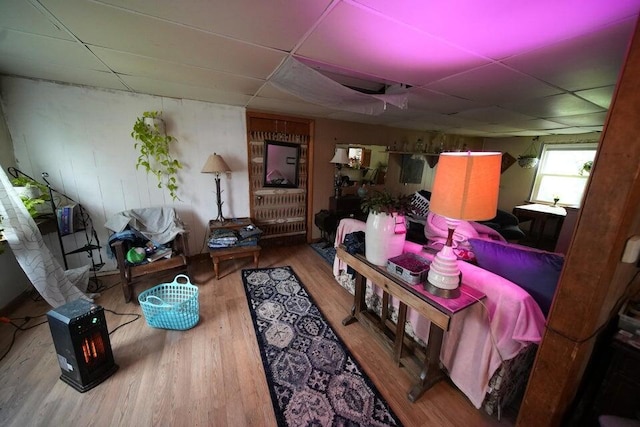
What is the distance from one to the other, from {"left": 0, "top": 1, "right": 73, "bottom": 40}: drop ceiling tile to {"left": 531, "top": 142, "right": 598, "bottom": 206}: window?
700cm

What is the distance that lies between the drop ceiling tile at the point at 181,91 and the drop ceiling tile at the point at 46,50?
33 centimetres

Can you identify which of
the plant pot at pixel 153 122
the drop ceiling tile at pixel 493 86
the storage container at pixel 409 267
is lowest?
the storage container at pixel 409 267

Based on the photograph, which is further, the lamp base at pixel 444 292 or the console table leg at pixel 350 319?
the console table leg at pixel 350 319

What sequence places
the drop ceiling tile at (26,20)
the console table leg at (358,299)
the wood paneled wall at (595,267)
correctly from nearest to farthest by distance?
the wood paneled wall at (595,267) < the drop ceiling tile at (26,20) < the console table leg at (358,299)

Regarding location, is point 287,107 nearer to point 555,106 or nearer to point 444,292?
point 444,292

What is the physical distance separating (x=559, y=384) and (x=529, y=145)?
5.76 metres

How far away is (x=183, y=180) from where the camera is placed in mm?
2984

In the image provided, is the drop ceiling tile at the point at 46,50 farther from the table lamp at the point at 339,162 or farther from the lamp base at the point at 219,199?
the table lamp at the point at 339,162

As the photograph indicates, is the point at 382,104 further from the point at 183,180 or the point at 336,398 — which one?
the point at 183,180

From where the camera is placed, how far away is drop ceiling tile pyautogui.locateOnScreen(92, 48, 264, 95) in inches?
64.5

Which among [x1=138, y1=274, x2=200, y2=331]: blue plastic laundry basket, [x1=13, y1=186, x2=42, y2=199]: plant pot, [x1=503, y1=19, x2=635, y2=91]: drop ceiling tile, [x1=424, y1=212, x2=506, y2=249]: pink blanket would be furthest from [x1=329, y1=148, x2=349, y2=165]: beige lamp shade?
[x1=13, y1=186, x2=42, y2=199]: plant pot

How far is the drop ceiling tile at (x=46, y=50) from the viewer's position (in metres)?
1.40

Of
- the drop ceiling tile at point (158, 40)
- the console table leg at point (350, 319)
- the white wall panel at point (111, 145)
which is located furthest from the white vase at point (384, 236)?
the white wall panel at point (111, 145)

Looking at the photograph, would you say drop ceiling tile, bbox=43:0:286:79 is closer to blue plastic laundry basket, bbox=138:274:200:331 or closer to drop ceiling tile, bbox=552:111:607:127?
blue plastic laundry basket, bbox=138:274:200:331
